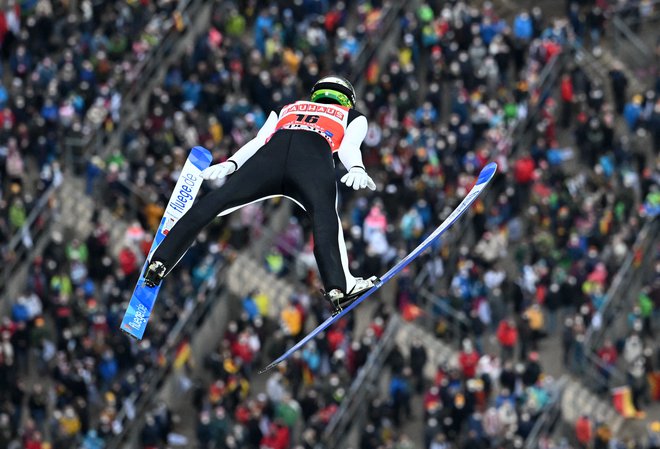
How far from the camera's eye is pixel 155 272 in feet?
61.2

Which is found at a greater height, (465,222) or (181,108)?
(181,108)

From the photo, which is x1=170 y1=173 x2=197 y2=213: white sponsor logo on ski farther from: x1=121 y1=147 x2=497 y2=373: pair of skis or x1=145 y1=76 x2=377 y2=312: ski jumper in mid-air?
x1=145 y1=76 x2=377 y2=312: ski jumper in mid-air

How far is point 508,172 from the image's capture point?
3747 cm

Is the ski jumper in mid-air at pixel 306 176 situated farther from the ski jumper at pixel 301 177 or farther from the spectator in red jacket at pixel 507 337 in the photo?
the spectator in red jacket at pixel 507 337

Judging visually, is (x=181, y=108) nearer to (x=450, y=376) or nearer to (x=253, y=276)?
(x=253, y=276)

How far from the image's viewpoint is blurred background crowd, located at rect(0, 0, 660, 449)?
1283 inches

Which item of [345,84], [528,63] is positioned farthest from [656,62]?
[345,84]

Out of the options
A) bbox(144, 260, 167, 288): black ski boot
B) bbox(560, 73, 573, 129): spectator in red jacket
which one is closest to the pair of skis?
bbox(144, 260, 167, 288): black ski boot

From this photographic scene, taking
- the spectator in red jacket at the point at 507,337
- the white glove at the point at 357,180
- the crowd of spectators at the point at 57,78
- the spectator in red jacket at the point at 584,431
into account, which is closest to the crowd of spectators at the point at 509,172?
the spectator in red jacket at the point at 507,337

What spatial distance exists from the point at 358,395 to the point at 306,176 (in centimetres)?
1463

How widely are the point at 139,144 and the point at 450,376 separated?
7.44 metres

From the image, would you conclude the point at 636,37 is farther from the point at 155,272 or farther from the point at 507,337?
the point at 155,272

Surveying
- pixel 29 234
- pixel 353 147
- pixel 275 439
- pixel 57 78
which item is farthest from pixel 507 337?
pixel 353 147

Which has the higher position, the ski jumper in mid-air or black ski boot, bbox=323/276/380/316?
the ski jumper in mid-air
